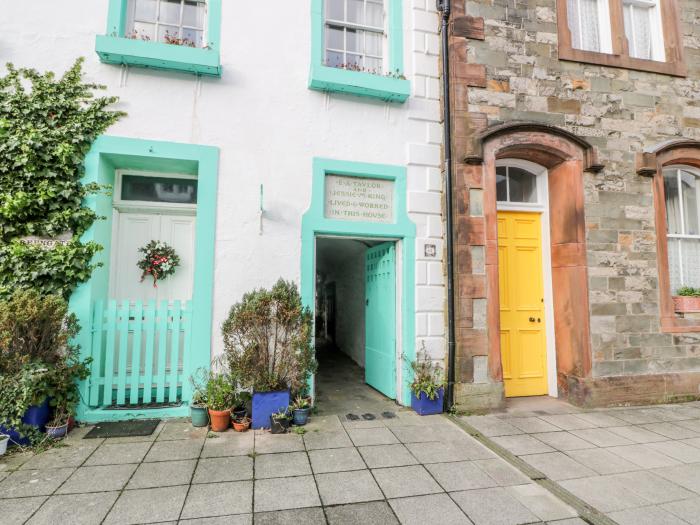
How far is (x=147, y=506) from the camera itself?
2.76 metres

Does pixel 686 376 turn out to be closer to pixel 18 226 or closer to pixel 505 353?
pixel 505 353

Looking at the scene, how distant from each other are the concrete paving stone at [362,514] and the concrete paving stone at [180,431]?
6.41 feet

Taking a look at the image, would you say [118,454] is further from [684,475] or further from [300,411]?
[684,475]

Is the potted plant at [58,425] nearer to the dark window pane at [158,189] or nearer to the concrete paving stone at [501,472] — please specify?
the dark window pane at [158,189]

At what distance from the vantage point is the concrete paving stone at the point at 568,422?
14.9ft

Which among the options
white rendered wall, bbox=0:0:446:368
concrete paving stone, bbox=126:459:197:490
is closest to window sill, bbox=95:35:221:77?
white rendered wall, bbox=0:0:446:368

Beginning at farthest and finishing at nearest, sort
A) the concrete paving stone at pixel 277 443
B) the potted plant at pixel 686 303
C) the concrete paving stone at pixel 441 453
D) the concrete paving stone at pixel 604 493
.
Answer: the potted plant at pixel 686 303 → the concrete paving stone at pixel 277 443 → the concrete paving stone at pixel 441 453 → the concrete paving stone at pixel 604 493

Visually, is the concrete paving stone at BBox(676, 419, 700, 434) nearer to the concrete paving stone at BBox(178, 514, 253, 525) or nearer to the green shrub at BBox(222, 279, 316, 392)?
the green shrub at BBox(222, 279, 316, 392)

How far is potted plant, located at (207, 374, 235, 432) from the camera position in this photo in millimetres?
4203

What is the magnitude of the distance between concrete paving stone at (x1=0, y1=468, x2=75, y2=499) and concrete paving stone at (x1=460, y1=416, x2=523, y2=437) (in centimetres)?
400

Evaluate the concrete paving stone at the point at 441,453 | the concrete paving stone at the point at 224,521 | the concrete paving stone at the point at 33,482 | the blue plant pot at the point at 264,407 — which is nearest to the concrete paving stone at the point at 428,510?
the concrete paving stone at the point at 441,453

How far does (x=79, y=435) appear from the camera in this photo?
3.99 meters

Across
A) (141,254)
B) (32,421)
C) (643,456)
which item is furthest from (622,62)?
(32,421)

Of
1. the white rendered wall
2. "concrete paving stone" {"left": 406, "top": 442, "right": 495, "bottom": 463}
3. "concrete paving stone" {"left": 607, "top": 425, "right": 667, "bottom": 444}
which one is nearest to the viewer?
"concrete paving stone" {"left": 406, "top": 442, "right": 495, "bottom": 463}
